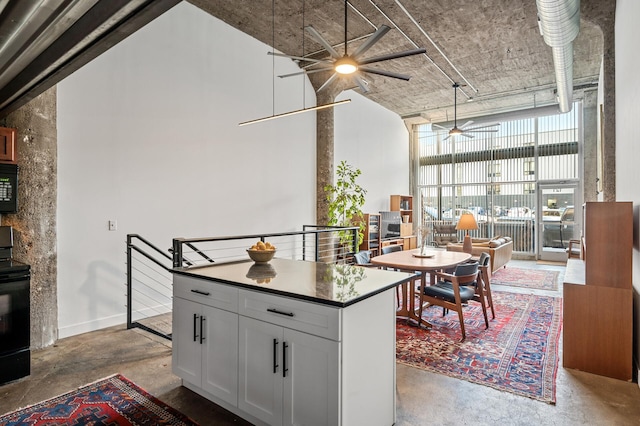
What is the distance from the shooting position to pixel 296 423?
1897 mm

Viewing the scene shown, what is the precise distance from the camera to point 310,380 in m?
1.84

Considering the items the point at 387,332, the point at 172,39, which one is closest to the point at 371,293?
the point at 387,332

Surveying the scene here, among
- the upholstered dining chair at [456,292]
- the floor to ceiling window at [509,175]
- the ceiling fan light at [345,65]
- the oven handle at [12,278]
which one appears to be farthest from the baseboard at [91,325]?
the floor to ceiling window at [509,175]

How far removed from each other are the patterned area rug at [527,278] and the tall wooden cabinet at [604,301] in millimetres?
3550

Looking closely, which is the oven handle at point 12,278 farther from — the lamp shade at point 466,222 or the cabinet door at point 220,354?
the lamp shade at point 466,222

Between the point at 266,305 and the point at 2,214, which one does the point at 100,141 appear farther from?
the point at 266,305

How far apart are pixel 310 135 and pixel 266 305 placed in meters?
5.34

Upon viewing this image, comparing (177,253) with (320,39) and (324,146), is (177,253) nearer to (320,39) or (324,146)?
(320,39)

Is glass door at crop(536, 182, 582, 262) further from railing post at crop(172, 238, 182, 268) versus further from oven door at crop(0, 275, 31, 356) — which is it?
oven door at crop(0, 275, 31, 356)

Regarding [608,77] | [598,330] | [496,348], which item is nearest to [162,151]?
[496,348]

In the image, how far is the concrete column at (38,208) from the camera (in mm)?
3240

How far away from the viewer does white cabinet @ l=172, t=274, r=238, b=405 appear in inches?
88.0

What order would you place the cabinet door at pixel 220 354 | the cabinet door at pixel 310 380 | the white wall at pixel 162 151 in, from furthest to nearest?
the white wall at pixel 162 151 < the cabinet door at pixel 220 354 < the cabinet door at pixel 310 380

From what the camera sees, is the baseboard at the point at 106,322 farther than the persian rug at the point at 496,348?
Yes
